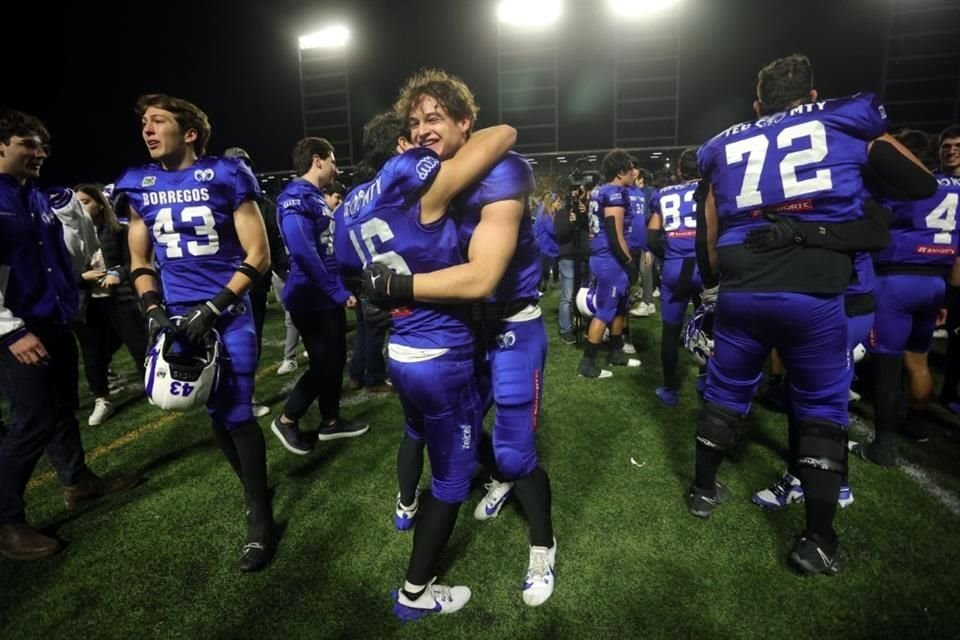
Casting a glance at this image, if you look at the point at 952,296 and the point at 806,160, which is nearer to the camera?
the point at 806,160

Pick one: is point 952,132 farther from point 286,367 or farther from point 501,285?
point 286,367

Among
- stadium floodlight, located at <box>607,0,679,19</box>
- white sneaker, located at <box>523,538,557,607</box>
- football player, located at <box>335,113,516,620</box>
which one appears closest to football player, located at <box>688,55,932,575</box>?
white sneaker, located at <box>523,538,557,607</box>

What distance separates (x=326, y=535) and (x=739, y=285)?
9.26 feet

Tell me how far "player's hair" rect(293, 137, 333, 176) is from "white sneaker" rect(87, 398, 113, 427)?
3.43 metres

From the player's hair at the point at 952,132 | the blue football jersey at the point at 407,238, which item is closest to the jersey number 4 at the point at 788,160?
the blue football jersey at the point at 407,238

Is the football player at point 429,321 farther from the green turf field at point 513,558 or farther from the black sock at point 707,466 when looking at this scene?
the black sock at point 707,466

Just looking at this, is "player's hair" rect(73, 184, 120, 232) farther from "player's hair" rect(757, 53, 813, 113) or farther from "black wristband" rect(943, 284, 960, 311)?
"black wristband" rect(943, 284, 960, 311)

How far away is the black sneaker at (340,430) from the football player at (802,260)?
9.93ft

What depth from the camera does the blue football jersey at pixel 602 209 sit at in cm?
530

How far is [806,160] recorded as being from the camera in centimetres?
214

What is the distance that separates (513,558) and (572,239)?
531cm

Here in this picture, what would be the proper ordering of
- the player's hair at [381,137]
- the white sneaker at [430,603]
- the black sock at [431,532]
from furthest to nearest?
1. the player's hair at [381,137]
2. the white sneaker at [430,603]
3. the black sock at [431,532]

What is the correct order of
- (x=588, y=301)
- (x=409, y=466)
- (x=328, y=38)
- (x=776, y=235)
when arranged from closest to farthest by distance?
1. (x=776, y=235)
2. (x=409, y=466)
3. (x=588, y=301)
4. (x=328, y=38)

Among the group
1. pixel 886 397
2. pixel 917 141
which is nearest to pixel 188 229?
pixel 886 397
